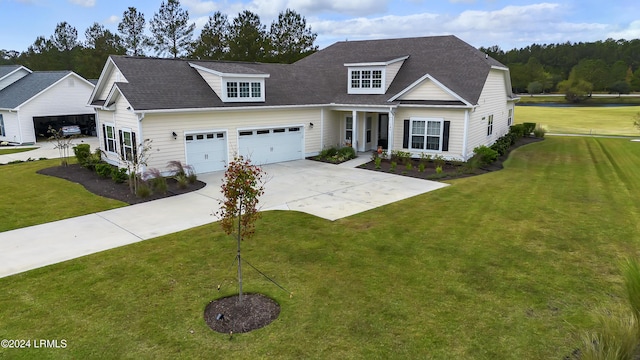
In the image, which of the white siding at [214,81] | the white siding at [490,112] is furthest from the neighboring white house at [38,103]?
the white siding at [490,112]

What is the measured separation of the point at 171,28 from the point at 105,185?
40.4 metres

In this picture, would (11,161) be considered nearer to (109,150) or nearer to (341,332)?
(109,150)

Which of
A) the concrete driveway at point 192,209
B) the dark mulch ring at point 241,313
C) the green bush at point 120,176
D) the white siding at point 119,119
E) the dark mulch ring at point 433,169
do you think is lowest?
the dark mulch ring at point 241,313

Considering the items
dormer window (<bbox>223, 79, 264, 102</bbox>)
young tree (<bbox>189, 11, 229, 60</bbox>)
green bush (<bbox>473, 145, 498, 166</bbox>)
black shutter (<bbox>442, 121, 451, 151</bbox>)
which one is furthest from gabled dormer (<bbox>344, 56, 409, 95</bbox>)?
young tree (<bbox>189, 11, 229, 60</bbox>)

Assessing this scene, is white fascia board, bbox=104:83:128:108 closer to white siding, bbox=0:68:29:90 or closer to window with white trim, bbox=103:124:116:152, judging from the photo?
window with white trim, bbox=103:124:116:152

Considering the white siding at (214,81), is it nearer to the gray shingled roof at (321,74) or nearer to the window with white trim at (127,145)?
the gray shingled roof at (321,74)

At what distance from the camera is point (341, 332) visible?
6.18 m

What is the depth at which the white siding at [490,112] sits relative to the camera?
20578mm

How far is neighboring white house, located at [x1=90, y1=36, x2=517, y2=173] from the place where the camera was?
1691 cm

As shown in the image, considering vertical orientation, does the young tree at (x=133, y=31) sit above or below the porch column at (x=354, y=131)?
above

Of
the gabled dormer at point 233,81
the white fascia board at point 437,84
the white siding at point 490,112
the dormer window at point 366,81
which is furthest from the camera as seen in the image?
the dormer window at point 366,81

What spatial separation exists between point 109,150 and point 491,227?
1751 centimetres

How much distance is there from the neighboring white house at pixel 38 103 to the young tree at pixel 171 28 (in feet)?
63.0

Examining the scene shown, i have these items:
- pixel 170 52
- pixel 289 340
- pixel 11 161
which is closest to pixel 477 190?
pixel 289 340
